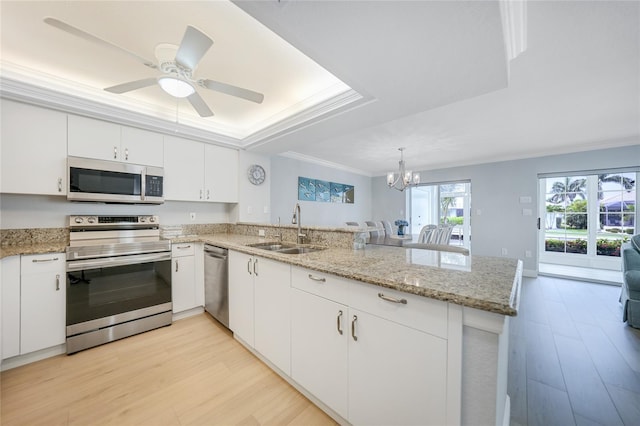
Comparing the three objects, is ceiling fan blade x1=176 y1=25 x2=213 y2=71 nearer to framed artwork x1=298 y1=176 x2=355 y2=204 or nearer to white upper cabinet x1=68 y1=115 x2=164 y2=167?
white upper cabinet x1=68 y1=115 x2=164 y2=167

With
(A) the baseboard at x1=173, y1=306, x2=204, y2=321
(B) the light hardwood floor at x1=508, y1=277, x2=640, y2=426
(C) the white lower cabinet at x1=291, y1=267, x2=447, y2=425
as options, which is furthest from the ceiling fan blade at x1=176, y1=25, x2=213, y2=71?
(B) the light hardwood floor at x1=508, y1=277, x2=640, y2=426

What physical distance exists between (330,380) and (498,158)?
5.56 metres

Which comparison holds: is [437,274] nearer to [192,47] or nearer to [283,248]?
[283,248]

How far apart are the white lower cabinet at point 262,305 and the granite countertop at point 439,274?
0.57 feet

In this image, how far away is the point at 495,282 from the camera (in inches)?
41.1

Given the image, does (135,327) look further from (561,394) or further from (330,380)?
(561,394)

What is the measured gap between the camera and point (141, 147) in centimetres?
262

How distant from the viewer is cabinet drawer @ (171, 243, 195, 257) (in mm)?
2594

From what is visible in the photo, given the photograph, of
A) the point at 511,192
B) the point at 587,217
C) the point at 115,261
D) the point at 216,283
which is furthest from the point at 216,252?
the point at 587,217

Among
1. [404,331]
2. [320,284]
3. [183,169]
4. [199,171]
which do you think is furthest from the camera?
[199,171]

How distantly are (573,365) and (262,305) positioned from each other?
8.25ft

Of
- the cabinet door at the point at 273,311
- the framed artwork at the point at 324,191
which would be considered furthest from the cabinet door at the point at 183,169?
the framed artwork at the point at 324,191

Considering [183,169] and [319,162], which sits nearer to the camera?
[183,169]

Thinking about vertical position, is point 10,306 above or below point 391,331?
below
